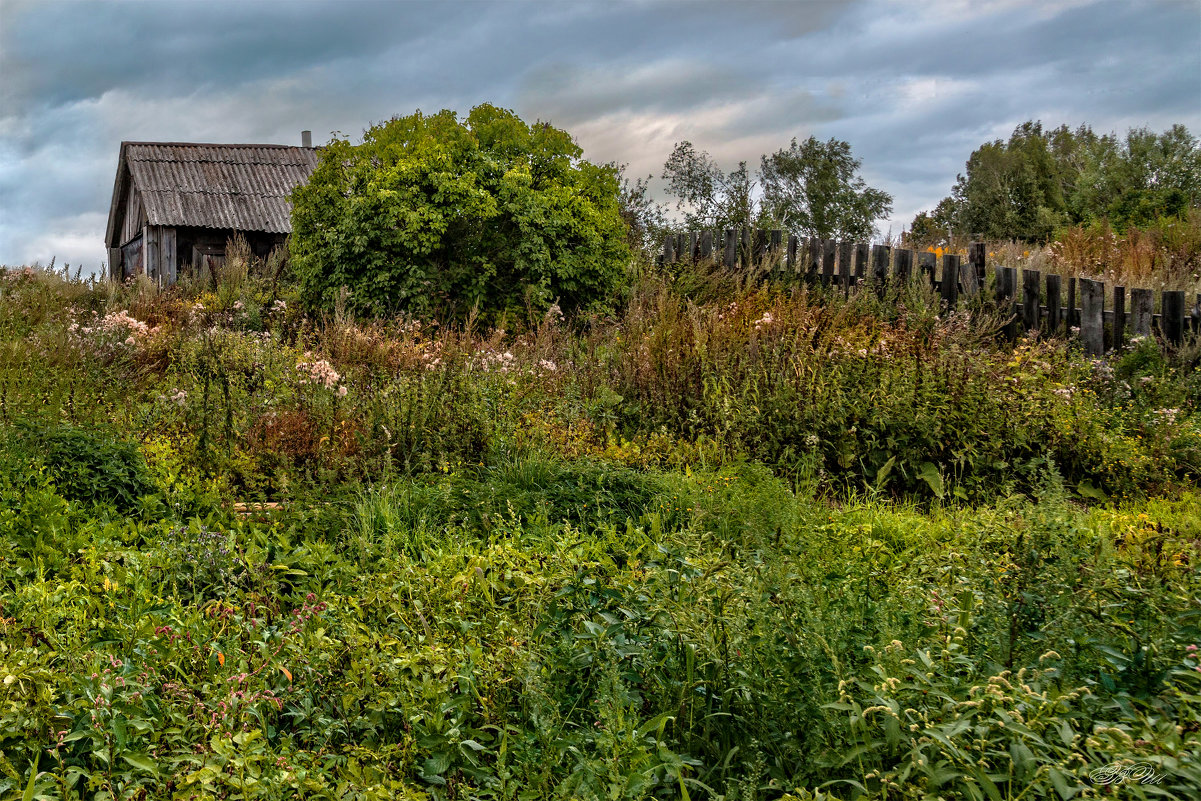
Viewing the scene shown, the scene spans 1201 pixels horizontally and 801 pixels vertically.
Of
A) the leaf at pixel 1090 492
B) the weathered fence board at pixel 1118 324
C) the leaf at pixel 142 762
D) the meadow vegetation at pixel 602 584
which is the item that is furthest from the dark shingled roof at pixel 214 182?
the leaf at pixel 142 762

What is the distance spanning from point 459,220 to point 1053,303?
6993 mm

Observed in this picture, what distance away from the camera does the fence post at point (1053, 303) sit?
32.2 ft

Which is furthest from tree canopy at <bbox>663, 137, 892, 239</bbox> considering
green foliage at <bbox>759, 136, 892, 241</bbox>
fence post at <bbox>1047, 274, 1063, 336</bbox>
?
fence post at <bbox>1047, 274, 1063, 336</bbox>

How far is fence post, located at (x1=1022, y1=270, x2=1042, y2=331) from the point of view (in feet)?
32.8

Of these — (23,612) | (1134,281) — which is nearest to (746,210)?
(1134,281)

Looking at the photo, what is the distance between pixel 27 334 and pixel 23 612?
27.2 feet

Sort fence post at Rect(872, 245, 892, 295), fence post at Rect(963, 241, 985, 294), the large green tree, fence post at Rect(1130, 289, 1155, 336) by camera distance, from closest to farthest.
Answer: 1. fence post at Rect(1130, 289, 1155, 336)
2. fence post at Rect(963, 241, 985, 294)
3. the large green tree
4. fence post at Rect(872, 245, 892, 295)

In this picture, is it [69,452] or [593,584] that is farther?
[69,452]

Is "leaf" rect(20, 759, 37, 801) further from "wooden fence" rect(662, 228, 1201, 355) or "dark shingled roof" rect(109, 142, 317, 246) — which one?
"dark shingled roof" rect(109, 142, 317, 246)

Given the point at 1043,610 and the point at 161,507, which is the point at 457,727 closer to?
the point at 1043,610

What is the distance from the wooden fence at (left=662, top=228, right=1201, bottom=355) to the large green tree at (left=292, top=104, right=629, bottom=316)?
2111mm

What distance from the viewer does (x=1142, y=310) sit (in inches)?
369

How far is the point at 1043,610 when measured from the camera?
2797mm

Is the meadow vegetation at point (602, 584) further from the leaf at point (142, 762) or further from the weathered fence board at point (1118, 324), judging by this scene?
the weathered fence board at point (1118, 324)
